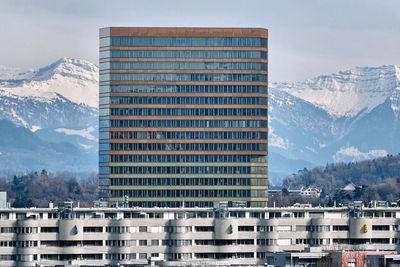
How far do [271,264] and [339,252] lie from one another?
546 inches

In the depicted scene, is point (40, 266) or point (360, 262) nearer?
point (360, 262)

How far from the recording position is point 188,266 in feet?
560

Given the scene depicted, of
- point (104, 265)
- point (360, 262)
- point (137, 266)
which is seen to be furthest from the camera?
point (104, 265)

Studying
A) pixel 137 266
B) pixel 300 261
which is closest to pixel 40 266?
pixel 137 266

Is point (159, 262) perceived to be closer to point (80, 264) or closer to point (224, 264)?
point (224, 264)

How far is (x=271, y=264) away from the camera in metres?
183

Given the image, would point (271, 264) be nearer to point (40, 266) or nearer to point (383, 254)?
point (383, 254)

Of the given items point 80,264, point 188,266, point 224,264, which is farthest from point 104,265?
point 188,266

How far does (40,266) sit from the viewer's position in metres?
198

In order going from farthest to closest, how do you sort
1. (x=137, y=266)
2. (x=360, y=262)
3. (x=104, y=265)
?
(x=104, y=265) → (x=137, y=266) → (x=360, y=262)

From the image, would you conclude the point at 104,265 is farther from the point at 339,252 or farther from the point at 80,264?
the point at 339,252

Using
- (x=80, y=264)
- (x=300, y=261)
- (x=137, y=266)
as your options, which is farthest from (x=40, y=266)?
(x=300, y=261)

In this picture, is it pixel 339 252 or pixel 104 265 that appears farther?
pixel 104 265

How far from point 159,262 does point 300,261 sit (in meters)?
12.9
